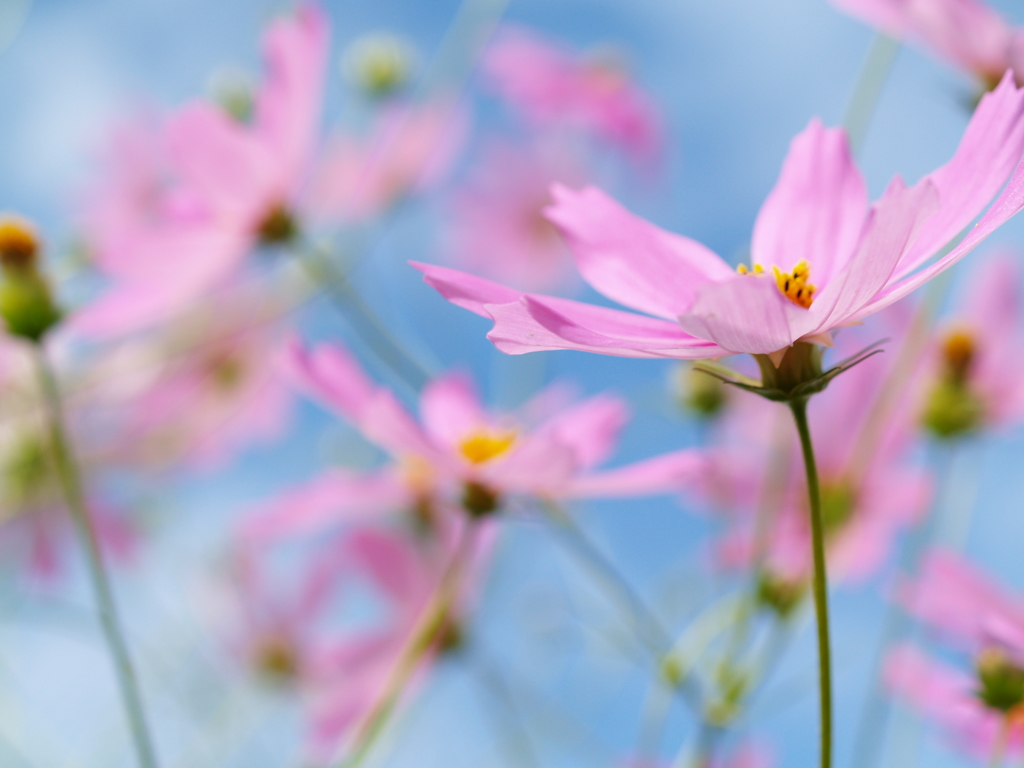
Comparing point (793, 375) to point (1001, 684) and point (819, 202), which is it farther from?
point (1001, 684)

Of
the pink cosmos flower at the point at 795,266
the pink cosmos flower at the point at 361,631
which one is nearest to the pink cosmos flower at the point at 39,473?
the pink cosmos flower at the point at 361,631

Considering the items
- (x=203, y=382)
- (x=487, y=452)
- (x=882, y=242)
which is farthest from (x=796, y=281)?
(x=203, y=382)

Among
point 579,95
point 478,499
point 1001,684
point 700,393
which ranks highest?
point 579,95

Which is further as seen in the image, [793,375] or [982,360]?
[982,360]

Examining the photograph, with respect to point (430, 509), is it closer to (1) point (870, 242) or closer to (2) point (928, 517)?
(2) point (928, 517)

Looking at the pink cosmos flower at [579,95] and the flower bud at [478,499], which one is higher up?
the pink cosmos flower at [579,95]

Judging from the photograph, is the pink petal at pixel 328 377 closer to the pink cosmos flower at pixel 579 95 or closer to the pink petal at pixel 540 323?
the pink petal at pixel 540 323

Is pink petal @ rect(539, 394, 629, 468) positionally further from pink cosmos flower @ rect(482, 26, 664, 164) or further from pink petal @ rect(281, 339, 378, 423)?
pink cosmos flower @ rect(482, 26, 664, 164)
